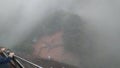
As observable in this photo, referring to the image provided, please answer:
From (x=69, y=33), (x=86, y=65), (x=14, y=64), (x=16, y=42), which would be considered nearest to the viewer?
(x=14, y=64)

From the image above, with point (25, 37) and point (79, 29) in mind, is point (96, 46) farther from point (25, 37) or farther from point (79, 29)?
point (25, 37)

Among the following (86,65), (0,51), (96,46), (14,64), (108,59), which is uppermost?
(96,46)

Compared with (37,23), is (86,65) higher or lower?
lower

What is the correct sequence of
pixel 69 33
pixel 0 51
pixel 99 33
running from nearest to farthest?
pixel 0 51, pixel 69 33, pixel 99 33

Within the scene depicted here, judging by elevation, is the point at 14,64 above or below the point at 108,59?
below

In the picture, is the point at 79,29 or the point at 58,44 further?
the point at 79,29

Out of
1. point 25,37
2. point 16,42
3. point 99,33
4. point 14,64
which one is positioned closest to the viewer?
point 14,64

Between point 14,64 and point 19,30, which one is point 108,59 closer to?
point 19,30

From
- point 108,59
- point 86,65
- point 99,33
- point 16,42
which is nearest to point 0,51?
point 86,65

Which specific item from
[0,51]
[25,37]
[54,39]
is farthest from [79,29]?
[0,51]
